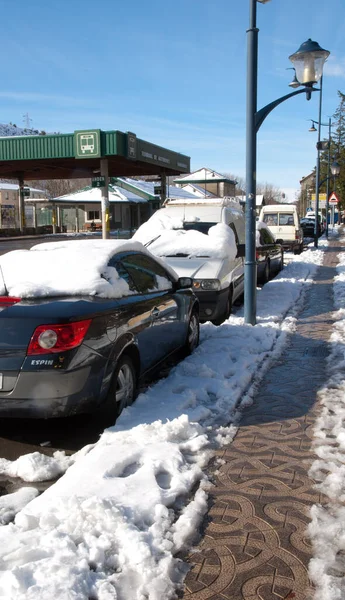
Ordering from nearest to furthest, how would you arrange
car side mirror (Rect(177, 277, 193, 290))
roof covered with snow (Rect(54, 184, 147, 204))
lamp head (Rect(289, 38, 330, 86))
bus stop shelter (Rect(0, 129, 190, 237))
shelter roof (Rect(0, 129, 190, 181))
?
car side mirror (Rect(177, 277, 193, 290))
lamp head (Rect(289, 38, 330, 86))
bus stop shelter (Rect(0, 129, 190, 237))
shelter roof (Rect(0, 129, 190, 181))
roof covered with snow (Rect(54, 184, 147, 204))

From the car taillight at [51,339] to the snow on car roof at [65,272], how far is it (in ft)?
2.15

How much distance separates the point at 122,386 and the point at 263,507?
174 cm

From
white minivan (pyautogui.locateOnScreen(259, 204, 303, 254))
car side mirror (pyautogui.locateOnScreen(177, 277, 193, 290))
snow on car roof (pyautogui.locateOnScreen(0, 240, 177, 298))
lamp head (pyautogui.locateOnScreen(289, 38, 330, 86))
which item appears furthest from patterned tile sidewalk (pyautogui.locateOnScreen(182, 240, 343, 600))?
white minivan (pyautogui.locateOnScreen(259, 204, 303, 254))

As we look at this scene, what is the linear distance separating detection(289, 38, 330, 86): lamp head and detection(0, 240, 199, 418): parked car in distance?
3954 mm

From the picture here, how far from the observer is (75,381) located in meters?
4.02

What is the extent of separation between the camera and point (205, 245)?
9406 millimetres

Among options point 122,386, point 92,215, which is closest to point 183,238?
point 122,386

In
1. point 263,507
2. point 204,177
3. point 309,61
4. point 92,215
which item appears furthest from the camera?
point 204,177

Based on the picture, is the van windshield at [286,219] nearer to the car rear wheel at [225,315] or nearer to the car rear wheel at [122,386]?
the car rear wheel at [225,315]

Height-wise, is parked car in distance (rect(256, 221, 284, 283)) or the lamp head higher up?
the lamp head

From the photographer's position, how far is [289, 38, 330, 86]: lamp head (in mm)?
7840

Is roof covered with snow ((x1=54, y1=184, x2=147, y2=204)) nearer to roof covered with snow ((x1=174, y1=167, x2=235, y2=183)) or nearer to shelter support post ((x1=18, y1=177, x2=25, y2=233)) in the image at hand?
shelter support post ((x1=18, y1=177, x2=25, y2=233))

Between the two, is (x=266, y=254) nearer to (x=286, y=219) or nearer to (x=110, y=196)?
(x=286, y=219)

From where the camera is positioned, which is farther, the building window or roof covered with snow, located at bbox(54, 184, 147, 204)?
the building window
